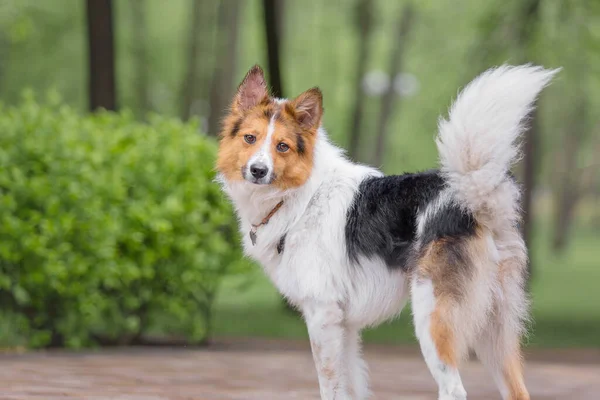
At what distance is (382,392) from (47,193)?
164 inches

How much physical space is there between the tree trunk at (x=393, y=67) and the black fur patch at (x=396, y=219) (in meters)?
18.3

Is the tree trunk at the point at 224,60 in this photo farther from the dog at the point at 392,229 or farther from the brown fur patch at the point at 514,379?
the brown fur patch at the point at 514,379

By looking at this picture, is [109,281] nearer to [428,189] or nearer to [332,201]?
[332,201]

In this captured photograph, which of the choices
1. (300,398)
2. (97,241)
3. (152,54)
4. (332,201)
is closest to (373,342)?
(97,241)

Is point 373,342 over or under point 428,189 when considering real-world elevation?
under

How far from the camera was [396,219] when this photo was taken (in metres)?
5.79

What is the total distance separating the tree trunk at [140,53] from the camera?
25953mm

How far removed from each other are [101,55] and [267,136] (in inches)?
313

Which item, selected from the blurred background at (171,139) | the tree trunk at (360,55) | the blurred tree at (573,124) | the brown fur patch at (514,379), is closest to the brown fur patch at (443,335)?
the brown fur patch at (514,379)

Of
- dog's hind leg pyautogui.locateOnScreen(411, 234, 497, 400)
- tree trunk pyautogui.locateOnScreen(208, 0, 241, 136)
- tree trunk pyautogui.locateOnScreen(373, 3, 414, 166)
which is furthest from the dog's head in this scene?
tree trunk pyautogui.locateOnScreen(373, 3, 414, 166)

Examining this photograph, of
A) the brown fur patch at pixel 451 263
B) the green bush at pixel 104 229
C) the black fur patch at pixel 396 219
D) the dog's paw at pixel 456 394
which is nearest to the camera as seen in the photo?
the dog's paw at pixel 456 394

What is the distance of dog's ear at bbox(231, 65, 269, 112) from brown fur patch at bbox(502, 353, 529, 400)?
7.86ft

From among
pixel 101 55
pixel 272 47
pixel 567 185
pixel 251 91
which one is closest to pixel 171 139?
pixel 101 55

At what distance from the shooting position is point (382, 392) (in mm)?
7648
